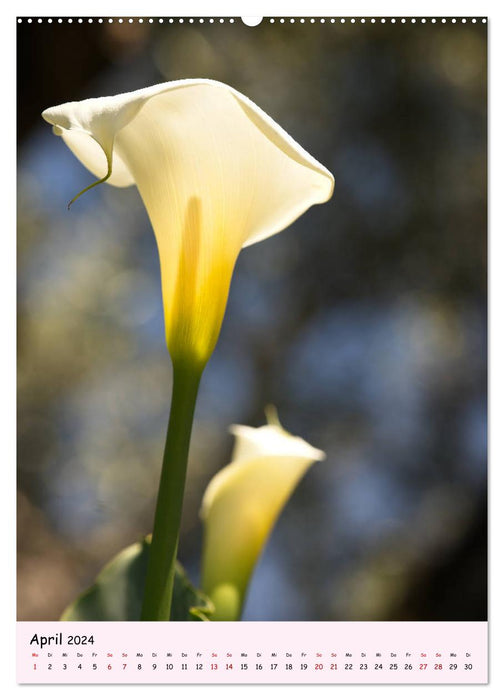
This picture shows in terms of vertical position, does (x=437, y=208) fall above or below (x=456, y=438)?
above

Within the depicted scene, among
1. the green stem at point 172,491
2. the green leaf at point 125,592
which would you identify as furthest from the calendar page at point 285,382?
the green stem at point 172,491

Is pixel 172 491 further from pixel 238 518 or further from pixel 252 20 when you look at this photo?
pixel 252 20

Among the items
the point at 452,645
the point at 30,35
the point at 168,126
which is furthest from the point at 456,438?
the point at 30,35

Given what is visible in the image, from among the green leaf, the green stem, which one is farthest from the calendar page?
the green stem

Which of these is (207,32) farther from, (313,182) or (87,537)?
(87,537)

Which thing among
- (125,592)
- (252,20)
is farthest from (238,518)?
(252,20)
